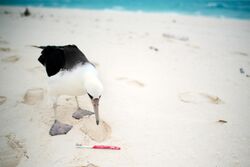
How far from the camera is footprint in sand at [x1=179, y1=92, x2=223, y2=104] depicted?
350 cm

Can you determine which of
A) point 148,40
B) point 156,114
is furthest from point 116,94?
point 148,40

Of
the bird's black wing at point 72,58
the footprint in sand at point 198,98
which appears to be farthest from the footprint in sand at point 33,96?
the footprint in sand at point 198,98

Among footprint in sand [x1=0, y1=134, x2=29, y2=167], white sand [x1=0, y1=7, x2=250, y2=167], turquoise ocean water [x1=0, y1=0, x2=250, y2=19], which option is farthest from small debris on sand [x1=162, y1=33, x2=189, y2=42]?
turquoise ocean water [x1=0, y1=0, x2=250, y2=19]

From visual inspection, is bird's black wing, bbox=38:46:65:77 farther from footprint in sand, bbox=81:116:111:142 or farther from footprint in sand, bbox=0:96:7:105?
footprint in sand, bbox=0:96:7:105

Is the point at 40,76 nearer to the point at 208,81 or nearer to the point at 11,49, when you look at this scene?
the point at 11,49

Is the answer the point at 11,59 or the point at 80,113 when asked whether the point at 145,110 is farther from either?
the point at 11,59

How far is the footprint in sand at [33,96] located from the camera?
10.8 feet

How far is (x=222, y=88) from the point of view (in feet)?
12.9

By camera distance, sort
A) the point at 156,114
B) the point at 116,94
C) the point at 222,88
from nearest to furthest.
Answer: the point at 156,114, the point at 116,94, the point at 222,88

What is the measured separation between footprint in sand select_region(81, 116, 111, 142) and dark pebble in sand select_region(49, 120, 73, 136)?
209mm

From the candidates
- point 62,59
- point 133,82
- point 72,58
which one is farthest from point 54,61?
point 133,82

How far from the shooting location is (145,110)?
325 cm

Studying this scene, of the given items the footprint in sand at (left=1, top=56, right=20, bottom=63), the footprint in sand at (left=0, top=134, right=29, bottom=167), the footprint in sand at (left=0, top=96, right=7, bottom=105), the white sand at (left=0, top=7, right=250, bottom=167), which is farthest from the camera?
the footprint in sand at (left=1, top=56, right=20, bottom=63)

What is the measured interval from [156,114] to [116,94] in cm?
86
